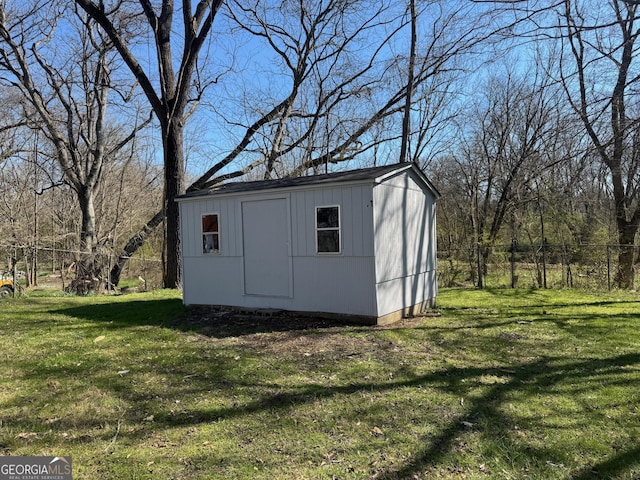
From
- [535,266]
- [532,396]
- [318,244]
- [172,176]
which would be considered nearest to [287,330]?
[318,244]

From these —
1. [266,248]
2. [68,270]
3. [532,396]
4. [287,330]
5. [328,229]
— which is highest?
[328,229]

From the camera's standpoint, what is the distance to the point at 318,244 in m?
7.04

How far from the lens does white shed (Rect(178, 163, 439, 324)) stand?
6703 millimetres

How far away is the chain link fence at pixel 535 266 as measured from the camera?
11.4 m

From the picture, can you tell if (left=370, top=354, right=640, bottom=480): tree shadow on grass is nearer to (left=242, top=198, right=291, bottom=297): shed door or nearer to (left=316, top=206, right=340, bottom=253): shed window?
(left=316, top=206, right=340, bottom=253): shed window

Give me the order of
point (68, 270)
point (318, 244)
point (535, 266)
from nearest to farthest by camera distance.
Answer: point (318, 244) < point (535, 266) < point (68, 270)

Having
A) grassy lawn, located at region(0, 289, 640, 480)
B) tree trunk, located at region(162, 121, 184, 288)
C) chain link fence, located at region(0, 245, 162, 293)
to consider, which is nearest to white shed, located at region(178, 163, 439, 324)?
grassy lawn, located at region(0, 289, 640, 480)

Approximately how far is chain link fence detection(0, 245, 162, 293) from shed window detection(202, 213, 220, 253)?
5.62 m

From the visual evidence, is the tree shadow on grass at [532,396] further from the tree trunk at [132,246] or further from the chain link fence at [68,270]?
the tree trunk at [132,246]

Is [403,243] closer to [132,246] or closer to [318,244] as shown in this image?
[318,244]

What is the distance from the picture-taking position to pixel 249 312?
7.82 meters

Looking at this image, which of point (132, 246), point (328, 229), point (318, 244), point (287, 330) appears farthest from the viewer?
point (132, 246)

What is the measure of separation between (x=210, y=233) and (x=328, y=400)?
5.22m

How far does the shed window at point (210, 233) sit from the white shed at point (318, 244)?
2 cm
